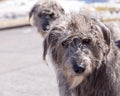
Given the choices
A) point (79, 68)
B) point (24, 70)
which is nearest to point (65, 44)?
point (79, 68)

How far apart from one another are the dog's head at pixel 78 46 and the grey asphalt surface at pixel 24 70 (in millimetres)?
2371

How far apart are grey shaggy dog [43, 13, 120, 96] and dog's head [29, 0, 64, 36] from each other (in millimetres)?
3445

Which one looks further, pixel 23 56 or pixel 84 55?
pixel 23 56

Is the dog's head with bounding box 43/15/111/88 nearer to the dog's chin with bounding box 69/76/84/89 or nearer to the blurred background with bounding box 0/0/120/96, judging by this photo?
the dog's chin with bounding box 69/76/84/89

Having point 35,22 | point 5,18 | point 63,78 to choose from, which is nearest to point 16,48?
point 35,22

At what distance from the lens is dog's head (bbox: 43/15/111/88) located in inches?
235

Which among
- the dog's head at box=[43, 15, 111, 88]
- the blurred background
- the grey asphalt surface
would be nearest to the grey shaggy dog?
the dog's head at box=[43, 15, 111, 88]

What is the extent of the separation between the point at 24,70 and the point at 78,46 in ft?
20.9

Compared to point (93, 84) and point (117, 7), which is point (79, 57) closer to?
point (93, 84)

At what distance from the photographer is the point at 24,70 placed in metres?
12.3

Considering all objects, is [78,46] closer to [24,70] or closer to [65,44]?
[65,44]

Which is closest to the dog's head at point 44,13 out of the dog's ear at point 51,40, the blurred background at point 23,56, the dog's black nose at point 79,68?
the blurred background at point 23,56

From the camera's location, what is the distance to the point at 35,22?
34.9 feet

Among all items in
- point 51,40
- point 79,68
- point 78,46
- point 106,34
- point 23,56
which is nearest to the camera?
point 79,68
